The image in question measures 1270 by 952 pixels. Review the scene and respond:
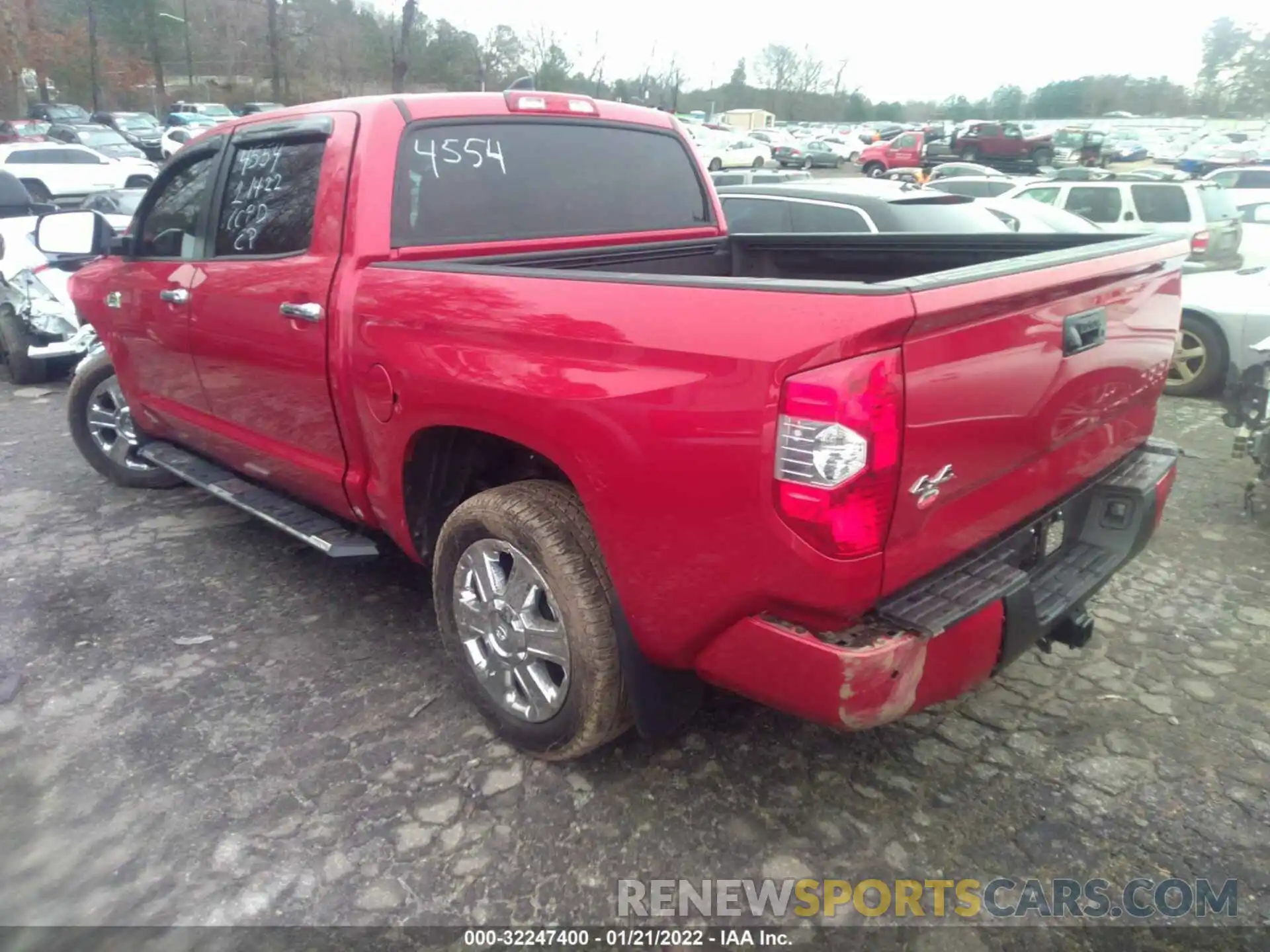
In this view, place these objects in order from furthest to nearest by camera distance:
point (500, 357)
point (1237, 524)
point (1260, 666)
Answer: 1. point (1237, 524)
2. point (1260, 666)
3. point (500, 357)

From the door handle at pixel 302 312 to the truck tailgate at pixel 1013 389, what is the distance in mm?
2038

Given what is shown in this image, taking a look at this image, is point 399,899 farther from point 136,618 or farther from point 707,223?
point 707,223

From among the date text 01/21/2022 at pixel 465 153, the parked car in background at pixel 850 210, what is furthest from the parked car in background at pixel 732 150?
the date text 01/21/2022 at pixel 465 153

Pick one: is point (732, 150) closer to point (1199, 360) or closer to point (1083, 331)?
point (1199, 360)

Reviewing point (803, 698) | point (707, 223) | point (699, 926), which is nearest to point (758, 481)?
point (803, 698)

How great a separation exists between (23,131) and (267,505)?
39980 millimetres

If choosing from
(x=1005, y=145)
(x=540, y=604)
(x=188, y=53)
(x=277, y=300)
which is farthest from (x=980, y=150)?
(x=188, y=53)

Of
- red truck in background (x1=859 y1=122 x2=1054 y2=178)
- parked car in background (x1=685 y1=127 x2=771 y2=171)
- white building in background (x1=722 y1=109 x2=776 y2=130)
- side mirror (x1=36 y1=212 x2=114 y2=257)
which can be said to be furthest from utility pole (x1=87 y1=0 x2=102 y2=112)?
side mirror (x1=36 y1=212 x2=114 y2=257)

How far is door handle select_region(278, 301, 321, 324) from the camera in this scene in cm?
314

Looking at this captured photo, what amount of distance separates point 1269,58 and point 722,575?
251 ft

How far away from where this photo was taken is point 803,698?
212 centimetres

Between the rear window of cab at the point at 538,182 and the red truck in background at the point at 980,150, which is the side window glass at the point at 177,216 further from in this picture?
the red truck in background at the point at 980,150

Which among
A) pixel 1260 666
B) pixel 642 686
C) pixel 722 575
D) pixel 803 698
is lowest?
pixel 1260 666

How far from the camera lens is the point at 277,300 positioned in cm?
334
